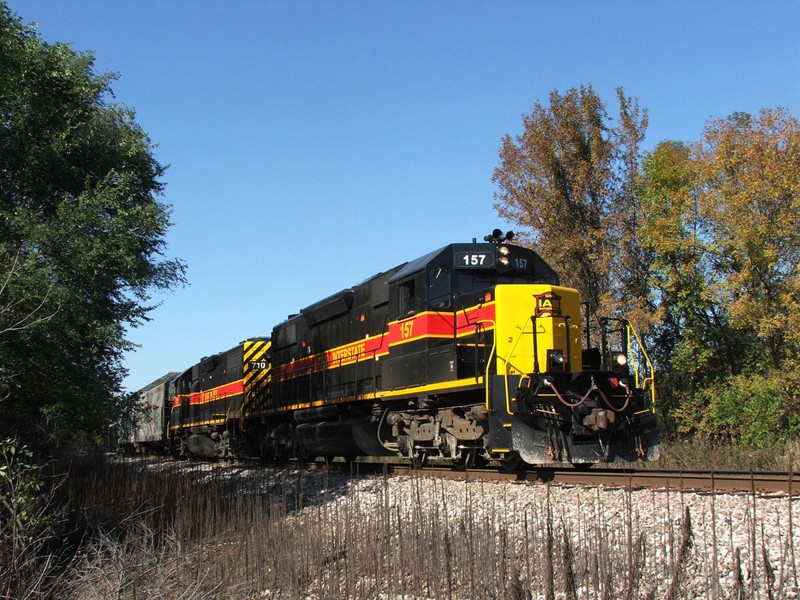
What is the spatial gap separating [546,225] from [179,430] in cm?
1690

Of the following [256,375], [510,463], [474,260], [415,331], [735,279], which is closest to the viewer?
[510,463]

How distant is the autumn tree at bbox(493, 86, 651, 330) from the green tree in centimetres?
1436

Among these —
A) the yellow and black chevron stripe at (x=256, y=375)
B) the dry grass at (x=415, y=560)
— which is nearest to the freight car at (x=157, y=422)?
the yellow and black chevron stripe at (x=256, y=375)

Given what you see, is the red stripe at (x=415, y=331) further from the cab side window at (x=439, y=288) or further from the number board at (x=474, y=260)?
the number board at (x=474, y=260)

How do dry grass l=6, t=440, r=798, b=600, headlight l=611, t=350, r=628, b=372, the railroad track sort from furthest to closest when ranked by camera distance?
headlight l=611, t=350, r=628, b=372, the railroad track, dry grass l=6, t=440, r=798, b=600

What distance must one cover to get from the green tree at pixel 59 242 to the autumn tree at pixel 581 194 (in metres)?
14.4

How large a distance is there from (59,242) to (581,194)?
18.0 metres

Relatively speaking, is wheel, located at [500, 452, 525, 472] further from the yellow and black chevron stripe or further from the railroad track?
the yellow and black chevron stripe

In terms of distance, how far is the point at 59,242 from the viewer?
10672mm

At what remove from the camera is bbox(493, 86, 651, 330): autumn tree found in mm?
24562

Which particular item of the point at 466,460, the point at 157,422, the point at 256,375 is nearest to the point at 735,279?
the point at 466,460

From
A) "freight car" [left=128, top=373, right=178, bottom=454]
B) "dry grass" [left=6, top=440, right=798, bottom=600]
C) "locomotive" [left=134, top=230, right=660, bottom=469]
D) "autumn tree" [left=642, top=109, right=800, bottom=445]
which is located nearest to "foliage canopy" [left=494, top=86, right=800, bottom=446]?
"autumn tree" [left=642, top=109, right=800, bottom=445]

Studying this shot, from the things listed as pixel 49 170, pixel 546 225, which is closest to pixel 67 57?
pixel 49 170

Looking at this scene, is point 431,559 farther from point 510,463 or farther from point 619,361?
point 619,361
